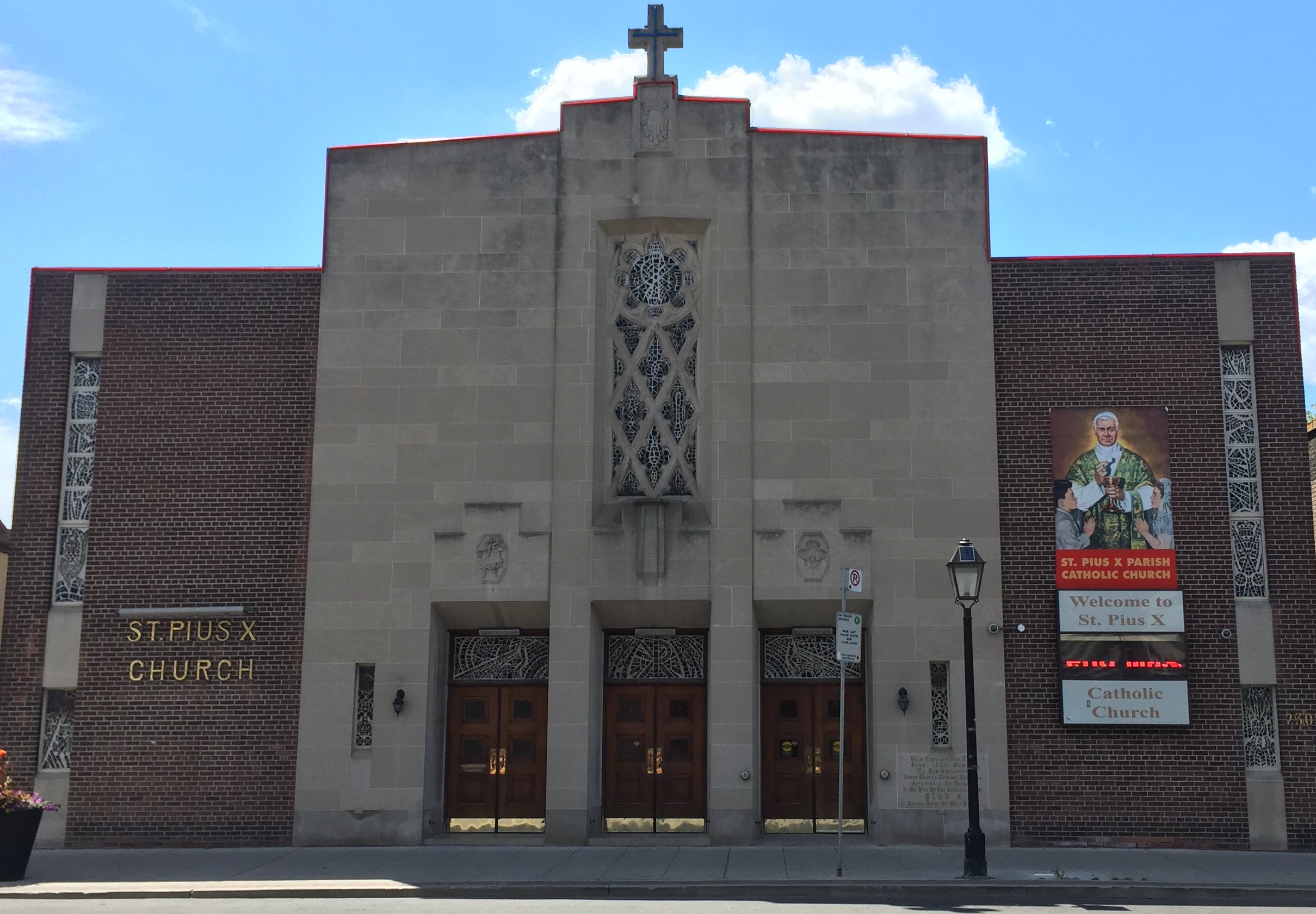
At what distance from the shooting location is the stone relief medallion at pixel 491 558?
65.0ft

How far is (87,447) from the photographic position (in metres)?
20.8

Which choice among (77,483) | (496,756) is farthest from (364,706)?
(77,483)

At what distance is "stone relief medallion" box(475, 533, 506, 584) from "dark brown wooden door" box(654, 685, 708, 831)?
316 cm

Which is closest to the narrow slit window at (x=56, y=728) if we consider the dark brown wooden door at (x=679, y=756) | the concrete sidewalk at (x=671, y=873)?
the concrete sidewalk at (x=671, y=873)

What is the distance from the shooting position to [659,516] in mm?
19656

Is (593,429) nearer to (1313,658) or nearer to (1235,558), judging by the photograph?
(1235,558)

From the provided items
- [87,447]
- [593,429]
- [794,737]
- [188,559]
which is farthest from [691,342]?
[87,447]

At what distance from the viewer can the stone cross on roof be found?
20875mm

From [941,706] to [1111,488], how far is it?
4246mm

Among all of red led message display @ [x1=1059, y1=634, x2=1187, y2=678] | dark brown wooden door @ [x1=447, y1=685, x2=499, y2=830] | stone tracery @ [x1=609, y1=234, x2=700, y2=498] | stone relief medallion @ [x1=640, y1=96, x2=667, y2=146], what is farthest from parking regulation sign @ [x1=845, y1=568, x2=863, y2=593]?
stone relief medallion @ [x1=640, y1=96, x2=667, y2=146]

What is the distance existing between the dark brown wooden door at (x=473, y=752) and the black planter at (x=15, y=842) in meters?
6.04

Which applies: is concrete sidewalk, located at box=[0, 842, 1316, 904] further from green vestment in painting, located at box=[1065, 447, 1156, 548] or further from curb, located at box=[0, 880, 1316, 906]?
green vestment in painting, located at box=[1065, 447, 1156, 548]

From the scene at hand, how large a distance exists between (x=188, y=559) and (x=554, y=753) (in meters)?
6.59

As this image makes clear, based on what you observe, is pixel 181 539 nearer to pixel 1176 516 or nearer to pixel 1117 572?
pixel 1117 572
